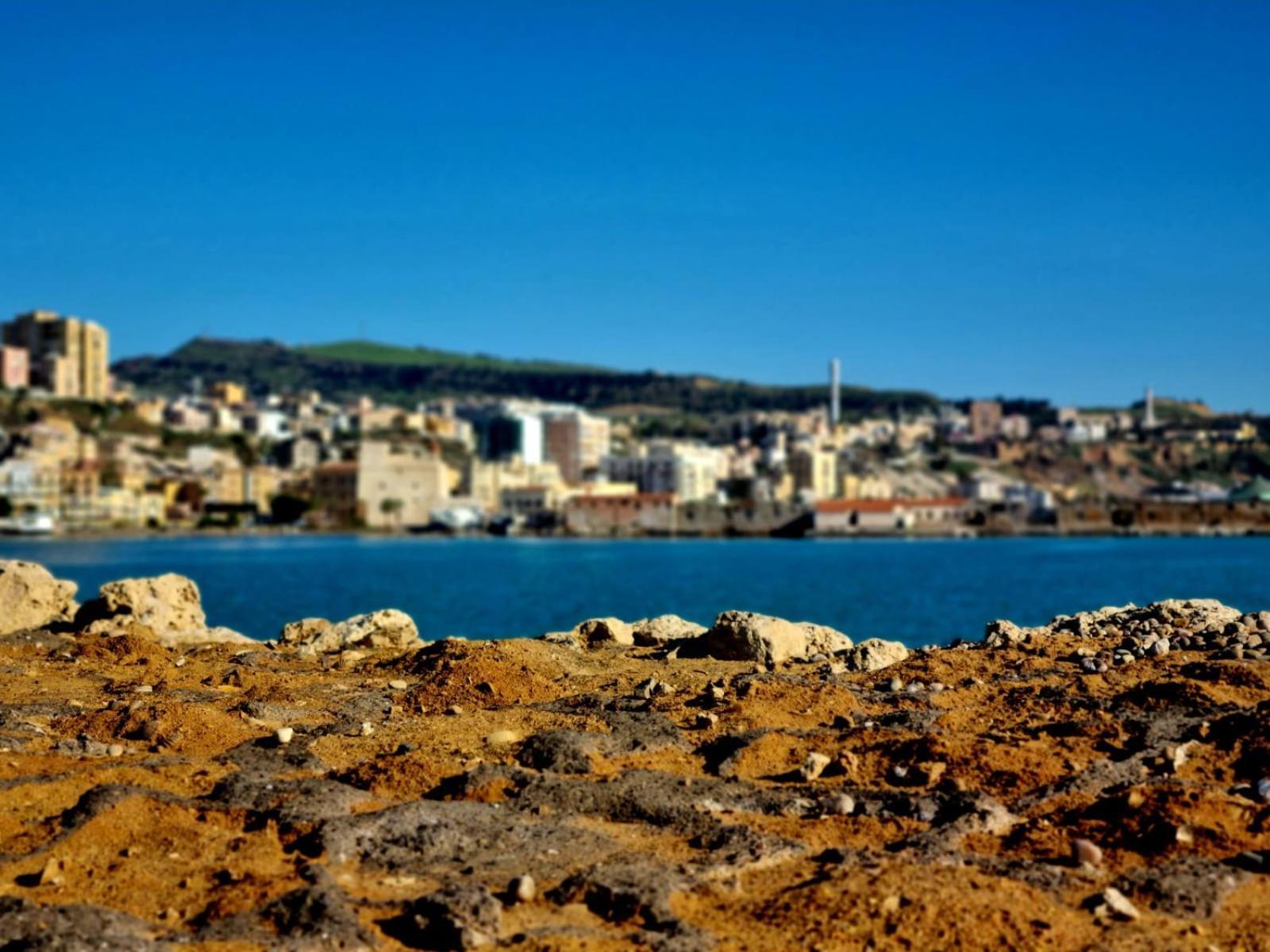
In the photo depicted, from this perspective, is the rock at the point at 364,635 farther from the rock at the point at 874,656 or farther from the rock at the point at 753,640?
the rock at the point at 874,656

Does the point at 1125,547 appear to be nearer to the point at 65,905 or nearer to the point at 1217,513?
the point at 1217,513

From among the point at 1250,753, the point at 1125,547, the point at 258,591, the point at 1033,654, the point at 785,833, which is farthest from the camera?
the point at 1125,547

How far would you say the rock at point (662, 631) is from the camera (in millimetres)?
15258

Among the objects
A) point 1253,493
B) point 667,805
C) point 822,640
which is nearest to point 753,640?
point 822,640

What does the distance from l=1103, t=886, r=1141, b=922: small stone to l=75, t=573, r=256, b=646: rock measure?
12192 millimetres

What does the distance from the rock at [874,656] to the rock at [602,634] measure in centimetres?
332

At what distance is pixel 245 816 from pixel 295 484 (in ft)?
578

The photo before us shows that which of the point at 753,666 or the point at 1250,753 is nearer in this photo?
the point at 1250,753

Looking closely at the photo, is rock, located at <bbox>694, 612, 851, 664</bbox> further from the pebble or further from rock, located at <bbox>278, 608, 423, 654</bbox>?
the pebble

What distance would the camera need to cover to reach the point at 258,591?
6188 cm

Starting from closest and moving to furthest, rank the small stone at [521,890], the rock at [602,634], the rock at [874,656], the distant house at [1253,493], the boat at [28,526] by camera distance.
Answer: the small stone at [521,890]
the rock at [874,656]
the rock at [602,634]
the boat at [28,526]
the distant house at [1253,493]

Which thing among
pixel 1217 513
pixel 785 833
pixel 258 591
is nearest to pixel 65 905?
pixel 785 833

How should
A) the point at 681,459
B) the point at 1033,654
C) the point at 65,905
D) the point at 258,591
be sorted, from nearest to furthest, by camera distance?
the point at 65,905 → the point at 1033,654 → the point at 258,591 → the point at 681,459

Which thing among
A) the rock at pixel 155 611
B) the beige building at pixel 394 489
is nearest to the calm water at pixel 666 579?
the rock at pixel 155 611
